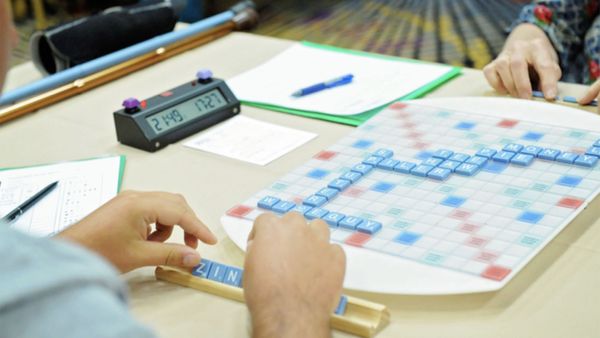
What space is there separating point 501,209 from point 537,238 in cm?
7

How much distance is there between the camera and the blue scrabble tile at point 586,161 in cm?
98

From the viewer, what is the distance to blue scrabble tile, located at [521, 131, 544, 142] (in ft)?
3.49

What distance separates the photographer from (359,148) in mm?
1092

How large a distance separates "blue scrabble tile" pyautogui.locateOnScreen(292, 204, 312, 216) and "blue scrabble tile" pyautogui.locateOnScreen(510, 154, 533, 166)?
0.26 m

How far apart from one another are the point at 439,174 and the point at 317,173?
6.1 inches

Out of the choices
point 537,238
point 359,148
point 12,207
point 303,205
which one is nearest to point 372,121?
point 359,148

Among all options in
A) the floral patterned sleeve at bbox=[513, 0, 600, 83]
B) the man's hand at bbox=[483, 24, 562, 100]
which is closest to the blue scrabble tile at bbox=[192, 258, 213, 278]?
Answer: the man's hand at bbox=[483, 24, 562, 100]

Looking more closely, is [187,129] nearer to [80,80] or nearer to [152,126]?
[152,126]

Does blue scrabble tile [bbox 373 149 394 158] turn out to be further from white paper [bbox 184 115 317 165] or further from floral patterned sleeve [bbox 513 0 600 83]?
floral patterned sleeve [bbox 513 0 600 83]

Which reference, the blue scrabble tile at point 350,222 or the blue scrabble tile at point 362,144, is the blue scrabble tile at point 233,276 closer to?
the blue scrabble tile at point 350,222

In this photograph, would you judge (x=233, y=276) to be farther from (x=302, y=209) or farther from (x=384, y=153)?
(x=384, y=153)

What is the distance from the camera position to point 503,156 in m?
1.01

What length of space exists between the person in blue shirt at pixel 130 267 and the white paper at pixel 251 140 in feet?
0.79

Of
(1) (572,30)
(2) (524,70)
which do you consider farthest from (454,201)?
(1) (572,30)
